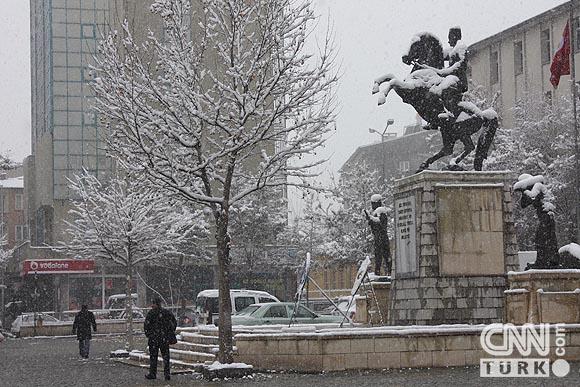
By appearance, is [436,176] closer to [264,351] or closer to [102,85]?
[264,351]

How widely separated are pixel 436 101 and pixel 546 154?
101 ft

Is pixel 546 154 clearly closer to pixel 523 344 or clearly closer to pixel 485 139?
pixel 485 139

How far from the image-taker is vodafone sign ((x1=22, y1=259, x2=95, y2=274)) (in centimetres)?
5975

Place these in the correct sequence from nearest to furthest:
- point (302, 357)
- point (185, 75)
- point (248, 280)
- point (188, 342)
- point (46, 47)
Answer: point (302, 357) < point (185, 75) < point (188, 342) < point (248, 280) < point (46, 47)

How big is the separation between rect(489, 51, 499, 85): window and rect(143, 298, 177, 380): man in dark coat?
52.8 metres

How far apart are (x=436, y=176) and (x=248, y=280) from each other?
38.8m

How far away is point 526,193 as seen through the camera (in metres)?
21.5

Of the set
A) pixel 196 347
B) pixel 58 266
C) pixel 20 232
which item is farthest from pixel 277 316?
pixel 20 232

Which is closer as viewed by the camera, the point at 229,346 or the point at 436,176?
the point at 229,346

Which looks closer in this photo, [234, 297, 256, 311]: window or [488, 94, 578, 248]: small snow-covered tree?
[234, 297, 256, 311]: window

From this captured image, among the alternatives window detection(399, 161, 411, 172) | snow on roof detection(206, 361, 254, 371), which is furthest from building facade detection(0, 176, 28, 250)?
snow on roof detection(206, 361, 254, 371)

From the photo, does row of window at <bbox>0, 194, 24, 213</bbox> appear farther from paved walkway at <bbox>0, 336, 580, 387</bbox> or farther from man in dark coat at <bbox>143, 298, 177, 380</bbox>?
man in dark coat at <bbox>143, 298, 177, 380</bbox>

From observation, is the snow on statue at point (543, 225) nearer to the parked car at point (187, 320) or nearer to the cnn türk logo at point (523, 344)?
the cnn türk logo at point (523, 344)

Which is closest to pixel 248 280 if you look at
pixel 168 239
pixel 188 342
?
pixel 168 239
